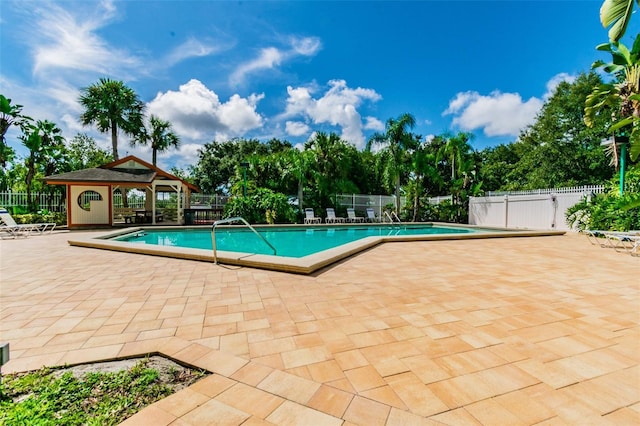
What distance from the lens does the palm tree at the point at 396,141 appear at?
1745 centimetres

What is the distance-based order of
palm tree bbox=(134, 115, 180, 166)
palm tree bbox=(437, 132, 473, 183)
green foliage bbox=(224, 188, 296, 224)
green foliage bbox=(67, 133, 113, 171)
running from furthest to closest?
green foliage bbox=(67, 133, 113, 171) < palm tree bbox=(134, 115, 180, 166) < palm tree bbox=(437, 132, 473, 183) < green foliage bbox=(224, 188, 296, 224)

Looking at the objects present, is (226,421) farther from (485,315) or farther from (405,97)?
(405,97)

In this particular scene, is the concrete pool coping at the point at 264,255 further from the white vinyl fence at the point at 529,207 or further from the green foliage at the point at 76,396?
the white vinyl fence at the point at 529,207

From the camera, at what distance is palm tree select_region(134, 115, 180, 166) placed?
22.0 m

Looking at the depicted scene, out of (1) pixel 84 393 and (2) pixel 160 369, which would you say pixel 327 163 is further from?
(1) pixel 84 393

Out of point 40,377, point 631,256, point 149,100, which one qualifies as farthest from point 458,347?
point 149,100

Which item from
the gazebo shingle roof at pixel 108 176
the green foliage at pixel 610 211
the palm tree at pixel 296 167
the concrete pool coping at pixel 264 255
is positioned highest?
the palm tree at pixel 296 167

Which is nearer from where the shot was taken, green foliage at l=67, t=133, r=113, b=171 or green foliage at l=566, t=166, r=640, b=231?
green foliage at l=566, t=166, r=640, b=231

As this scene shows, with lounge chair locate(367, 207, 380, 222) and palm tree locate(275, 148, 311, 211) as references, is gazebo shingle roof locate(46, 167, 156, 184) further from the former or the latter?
lounge chair locate(367, 207, 380, 222)

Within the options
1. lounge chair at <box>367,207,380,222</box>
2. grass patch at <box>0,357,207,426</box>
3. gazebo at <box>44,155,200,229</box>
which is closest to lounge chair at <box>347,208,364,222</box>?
lounge chair at <box>367,207,380,222</box>

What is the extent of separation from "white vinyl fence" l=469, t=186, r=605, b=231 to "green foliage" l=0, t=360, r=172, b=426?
15299mm

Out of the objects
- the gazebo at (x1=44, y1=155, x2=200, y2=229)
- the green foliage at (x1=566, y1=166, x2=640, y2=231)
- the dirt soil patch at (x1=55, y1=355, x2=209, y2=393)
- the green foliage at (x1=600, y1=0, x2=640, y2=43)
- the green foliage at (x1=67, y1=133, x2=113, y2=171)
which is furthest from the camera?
the green foliage at (x1=67, y1=133, x2=113, y2=171)

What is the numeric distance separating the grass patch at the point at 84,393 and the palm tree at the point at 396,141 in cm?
1716

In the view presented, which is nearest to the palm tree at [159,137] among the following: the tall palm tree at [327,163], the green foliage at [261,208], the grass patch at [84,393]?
the green foliage at [261,208]
